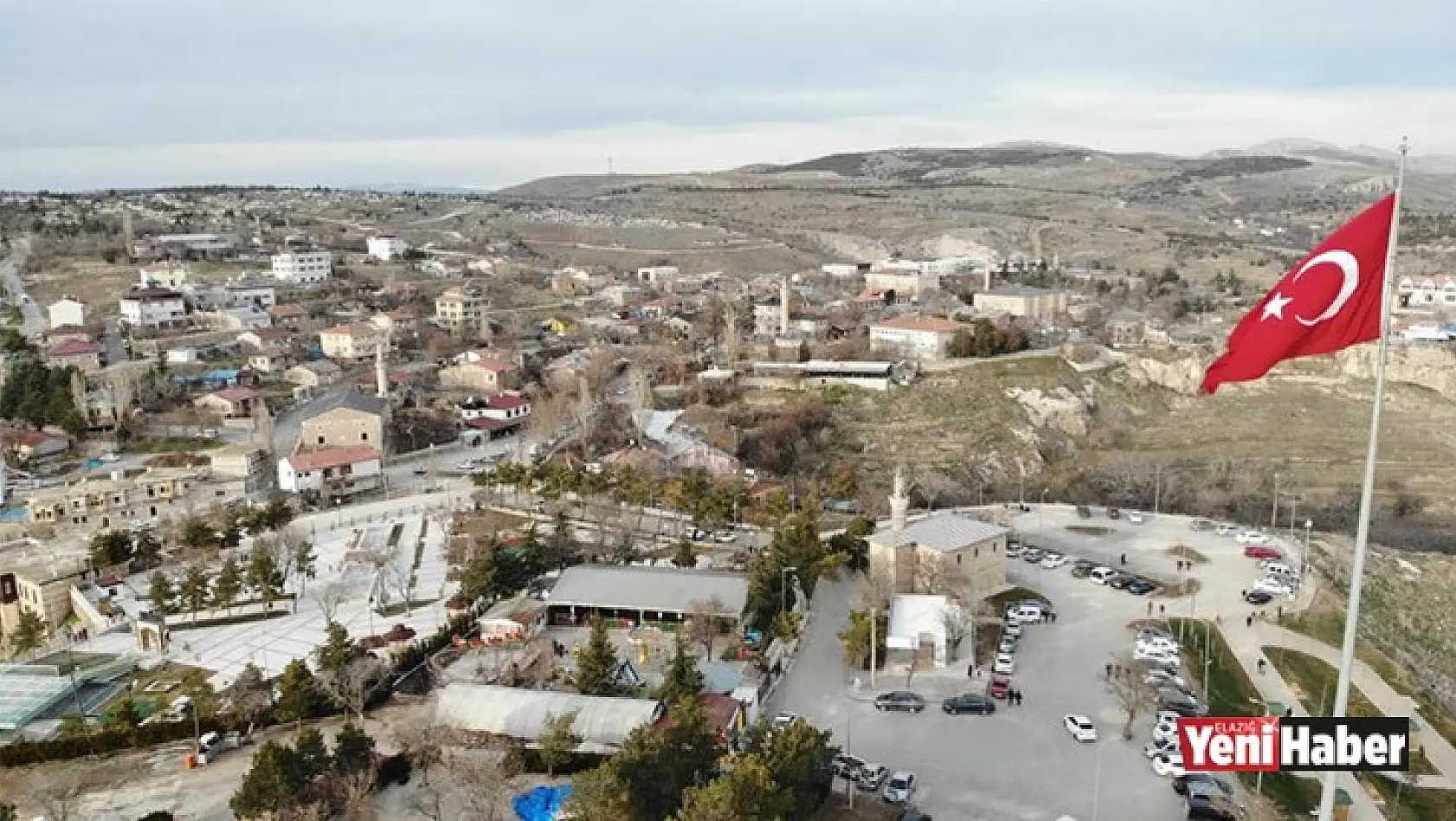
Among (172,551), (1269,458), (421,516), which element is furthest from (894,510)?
(1269,458)

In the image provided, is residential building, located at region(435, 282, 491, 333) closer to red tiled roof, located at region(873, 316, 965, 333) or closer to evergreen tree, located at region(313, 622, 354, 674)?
red tiled roof, located at region(873, 316, 965, 333)

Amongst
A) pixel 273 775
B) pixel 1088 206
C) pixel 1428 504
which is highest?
pixel 1088 206

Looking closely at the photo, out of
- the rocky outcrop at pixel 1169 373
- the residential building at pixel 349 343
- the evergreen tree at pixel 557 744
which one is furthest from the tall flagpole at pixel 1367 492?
the residential building at pixel 349 343

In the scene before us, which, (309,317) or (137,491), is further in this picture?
(309,317)

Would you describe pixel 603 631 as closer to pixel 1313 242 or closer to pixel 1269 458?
pixel 1269 458

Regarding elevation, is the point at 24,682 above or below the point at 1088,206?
below

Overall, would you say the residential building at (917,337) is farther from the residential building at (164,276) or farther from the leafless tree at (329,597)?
the residential building at (164,276)

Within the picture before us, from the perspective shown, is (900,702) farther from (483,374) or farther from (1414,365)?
(1414,365)
